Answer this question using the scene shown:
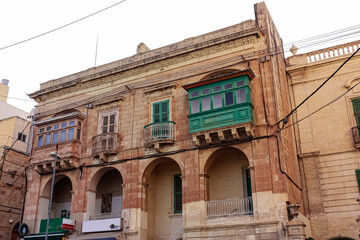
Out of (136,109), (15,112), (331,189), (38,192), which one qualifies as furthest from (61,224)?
(15,112)

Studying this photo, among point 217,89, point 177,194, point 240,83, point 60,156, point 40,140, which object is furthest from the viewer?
point 40,140

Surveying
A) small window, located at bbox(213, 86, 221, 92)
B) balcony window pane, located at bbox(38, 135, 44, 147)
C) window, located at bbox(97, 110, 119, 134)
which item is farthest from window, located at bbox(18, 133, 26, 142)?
small window, located at bbox(213, 86, 221, 92)

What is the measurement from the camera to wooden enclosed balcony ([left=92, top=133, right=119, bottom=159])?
21.2 m

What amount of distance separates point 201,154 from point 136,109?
5025 mm

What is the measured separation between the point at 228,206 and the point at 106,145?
738 cm

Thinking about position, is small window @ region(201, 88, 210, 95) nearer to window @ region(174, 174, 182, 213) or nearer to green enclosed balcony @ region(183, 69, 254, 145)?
green enclosed balcony @ region(183, 69, 254, 145)

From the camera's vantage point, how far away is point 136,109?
2180 cm

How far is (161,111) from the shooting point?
68.4 ft

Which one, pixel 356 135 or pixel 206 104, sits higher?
pixel 206 104

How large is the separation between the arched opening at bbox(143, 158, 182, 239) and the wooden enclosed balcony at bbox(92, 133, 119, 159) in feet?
7.74

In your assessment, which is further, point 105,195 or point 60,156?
point 105,195

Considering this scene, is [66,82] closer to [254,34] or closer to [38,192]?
[38,192]

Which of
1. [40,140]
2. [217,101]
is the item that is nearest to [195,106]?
[217,101]

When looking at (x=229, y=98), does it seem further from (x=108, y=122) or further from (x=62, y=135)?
(x=62, y=135)
